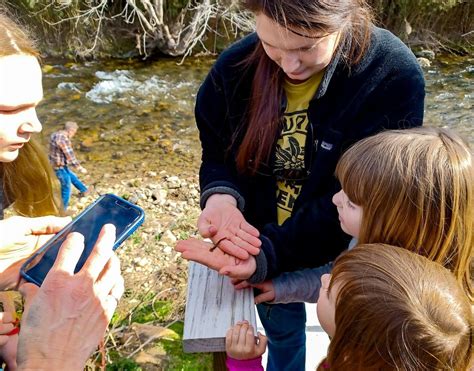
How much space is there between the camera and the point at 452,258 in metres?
1.48

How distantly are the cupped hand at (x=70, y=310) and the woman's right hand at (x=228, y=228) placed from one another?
0.36 m

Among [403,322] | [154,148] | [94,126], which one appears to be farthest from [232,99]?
[94,126]

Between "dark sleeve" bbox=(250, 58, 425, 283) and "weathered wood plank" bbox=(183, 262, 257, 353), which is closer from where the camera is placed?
"weathered wood plank" bbox=(183, 262, 257, 353)

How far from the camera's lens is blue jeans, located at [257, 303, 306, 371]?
2107 millimetres

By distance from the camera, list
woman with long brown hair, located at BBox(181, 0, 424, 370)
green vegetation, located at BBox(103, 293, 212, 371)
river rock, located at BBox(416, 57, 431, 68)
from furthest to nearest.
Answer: river rock, located at BBox(416, 57, 431, 68)
green vegetation, located at BBox(103, 293, 212, 371)
woman with long brown hair, located at BBox(181, 0, 424, 370)

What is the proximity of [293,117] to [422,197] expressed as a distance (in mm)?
552

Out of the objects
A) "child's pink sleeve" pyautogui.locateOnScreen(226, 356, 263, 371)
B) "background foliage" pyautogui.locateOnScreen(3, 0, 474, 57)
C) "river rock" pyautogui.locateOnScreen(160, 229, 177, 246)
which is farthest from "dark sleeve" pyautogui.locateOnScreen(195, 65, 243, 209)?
"background foliage" pyautogui.locateOnScreen(3, 0, 474, 57)

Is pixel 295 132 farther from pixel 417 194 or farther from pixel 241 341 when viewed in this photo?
pixel 241 341

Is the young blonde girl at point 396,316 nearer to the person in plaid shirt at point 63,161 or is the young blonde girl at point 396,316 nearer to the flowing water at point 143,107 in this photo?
the person in plaid shirt at point 63,161

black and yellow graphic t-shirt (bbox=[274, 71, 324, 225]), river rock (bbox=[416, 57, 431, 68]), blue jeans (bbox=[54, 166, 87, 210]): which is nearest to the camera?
black and yellow graphic t-shirt (bbox=[274, 71, 324, 225])

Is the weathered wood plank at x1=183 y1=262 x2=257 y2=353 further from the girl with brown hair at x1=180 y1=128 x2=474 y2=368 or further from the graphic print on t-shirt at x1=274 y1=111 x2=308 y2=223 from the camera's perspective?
the graphic print on t-shirt at x1=274 y1=111 x2=308 y2=223

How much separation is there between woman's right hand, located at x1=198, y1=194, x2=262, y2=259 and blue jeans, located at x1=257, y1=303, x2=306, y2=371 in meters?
0.55

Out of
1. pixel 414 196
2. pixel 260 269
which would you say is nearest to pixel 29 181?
pixel 260 269

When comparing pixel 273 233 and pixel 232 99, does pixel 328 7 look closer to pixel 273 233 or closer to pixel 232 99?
pixel 232 99
